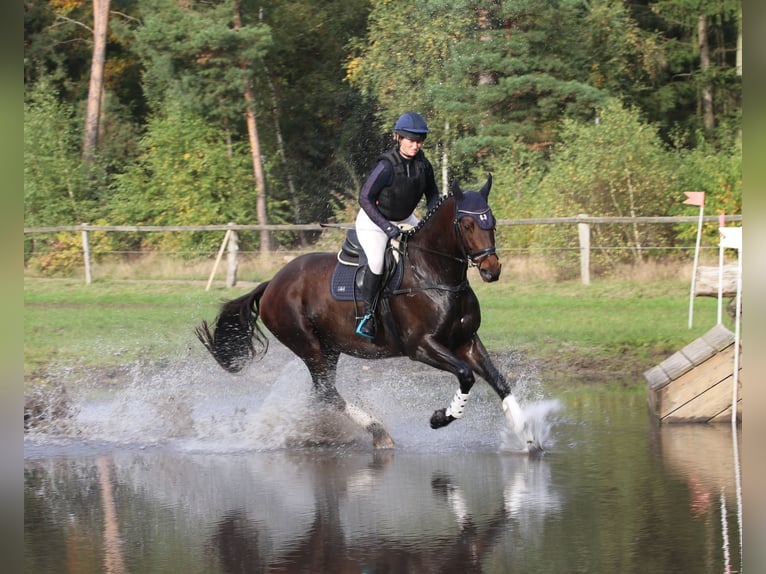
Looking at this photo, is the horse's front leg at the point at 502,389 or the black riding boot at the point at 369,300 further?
the black riding boot at the point at 369,300

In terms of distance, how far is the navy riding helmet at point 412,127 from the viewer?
8.37 meters

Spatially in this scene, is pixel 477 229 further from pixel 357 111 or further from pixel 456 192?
pixel 357 111

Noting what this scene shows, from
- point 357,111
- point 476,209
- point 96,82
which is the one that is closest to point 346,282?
point 476,209

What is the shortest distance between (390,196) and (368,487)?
2.51 meters

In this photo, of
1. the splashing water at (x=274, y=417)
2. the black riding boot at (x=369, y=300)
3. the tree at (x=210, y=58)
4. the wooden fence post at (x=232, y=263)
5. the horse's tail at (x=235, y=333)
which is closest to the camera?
the black riding boot at (x=369, y=300)

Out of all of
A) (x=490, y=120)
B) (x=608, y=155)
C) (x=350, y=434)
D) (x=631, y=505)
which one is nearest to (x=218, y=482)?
(x=350, y=434)

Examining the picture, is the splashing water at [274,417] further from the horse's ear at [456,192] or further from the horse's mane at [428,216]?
the horse's ear at [456,192]

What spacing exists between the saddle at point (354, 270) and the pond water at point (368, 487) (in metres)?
1.11

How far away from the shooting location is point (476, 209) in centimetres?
808

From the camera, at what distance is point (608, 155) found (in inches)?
888

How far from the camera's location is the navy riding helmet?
27.5 feet

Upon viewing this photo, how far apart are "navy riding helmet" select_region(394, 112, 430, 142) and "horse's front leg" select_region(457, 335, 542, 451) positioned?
169cm

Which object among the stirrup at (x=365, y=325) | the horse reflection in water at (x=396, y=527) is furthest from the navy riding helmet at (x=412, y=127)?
the horse reflection in water at (x=396, y=527)

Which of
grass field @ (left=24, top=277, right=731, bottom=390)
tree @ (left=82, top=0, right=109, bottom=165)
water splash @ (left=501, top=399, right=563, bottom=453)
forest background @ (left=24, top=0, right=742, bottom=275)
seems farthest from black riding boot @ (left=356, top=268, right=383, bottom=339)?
tree @ (left=82, top=0, right=109, bottom=165)
